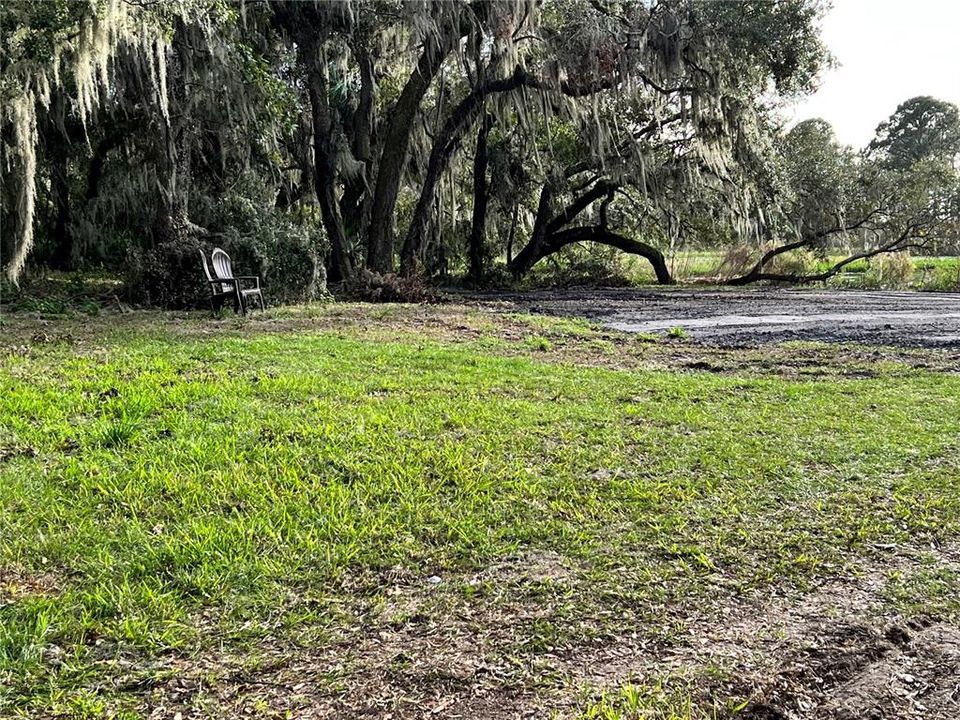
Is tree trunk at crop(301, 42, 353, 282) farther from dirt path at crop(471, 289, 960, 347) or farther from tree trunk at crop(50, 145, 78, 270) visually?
tree trunk at crop(50, 145, 78, 270)

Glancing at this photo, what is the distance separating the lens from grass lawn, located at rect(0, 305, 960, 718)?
198cm

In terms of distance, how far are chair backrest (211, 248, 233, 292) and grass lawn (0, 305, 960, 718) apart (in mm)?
4835

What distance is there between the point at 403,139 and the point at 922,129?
5302cm

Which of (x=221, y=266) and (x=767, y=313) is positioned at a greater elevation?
(x=221, y=266)

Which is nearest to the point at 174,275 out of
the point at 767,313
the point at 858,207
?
the point at 767,313

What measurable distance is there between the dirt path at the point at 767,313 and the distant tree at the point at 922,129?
143 ft

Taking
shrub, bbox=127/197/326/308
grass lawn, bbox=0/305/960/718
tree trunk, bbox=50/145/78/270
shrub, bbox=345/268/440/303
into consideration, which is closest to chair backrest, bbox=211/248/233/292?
shrub, bbox=127/197/326/308

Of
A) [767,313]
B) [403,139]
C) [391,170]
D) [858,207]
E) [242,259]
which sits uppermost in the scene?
[403,139]

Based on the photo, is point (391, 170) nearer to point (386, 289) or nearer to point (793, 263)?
point (386, 289)

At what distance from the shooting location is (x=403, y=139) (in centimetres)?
1437

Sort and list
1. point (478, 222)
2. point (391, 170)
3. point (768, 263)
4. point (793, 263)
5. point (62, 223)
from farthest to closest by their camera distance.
Answer: 1. point (768, 263)
2. point (793, 263)
3. point (478, 222)
4. point (62, 223)
5. point (391, 170)

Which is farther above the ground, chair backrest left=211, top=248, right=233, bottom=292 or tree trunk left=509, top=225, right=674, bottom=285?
tree trunk left=509, top=225, right=674, bottom=285

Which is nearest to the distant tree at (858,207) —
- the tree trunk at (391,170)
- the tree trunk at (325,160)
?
the tree trunk at (391,170)

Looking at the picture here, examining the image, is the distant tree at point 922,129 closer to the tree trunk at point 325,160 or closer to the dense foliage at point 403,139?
the dense foliage at point 403,139
